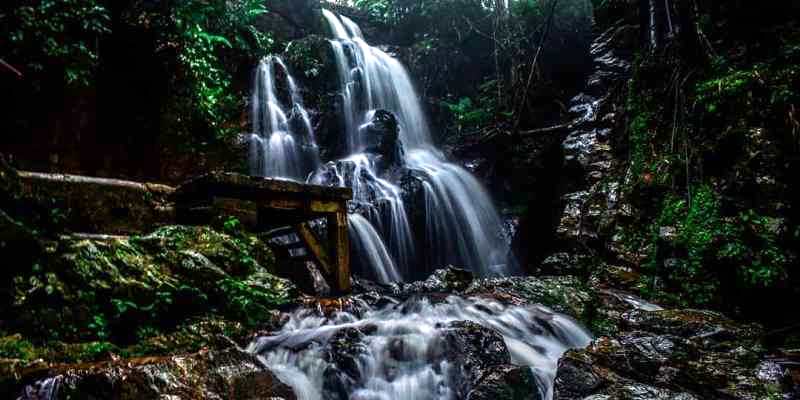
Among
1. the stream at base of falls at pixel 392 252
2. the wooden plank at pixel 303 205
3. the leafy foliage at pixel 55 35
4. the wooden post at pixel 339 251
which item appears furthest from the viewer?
the wooden post at pixel 339 251

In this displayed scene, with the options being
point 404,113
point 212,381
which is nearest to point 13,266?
point 212,381

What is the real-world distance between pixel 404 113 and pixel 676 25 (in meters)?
8.82

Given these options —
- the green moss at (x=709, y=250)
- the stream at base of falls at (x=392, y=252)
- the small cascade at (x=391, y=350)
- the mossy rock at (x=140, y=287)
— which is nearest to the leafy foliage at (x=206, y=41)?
the stream at base of falls at (x=392, y=252)

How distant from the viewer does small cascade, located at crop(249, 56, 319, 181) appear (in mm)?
11213

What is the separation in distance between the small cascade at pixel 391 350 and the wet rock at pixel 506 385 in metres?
0.35

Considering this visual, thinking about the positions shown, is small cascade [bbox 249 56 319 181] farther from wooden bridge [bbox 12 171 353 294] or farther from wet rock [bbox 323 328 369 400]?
wet rock [bbox 323 328 369 400]

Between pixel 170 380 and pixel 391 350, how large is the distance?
1.80 m

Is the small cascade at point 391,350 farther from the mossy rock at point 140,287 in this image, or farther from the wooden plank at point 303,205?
the wooden plank at point 303,205

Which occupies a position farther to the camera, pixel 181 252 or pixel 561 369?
pixel 181 252

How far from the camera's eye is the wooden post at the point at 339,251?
21.2 ft

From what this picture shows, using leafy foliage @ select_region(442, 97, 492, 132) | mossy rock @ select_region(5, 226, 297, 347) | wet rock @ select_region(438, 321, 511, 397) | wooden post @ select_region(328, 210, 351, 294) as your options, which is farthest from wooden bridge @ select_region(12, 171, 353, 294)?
leafy foliage @ select_region(442, 97, 492, 132)

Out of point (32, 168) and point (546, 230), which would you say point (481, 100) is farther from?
point (32, 168)

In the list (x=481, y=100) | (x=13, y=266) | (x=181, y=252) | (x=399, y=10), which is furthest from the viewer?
(x=399, y=10)

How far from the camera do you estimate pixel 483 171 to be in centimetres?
1252
